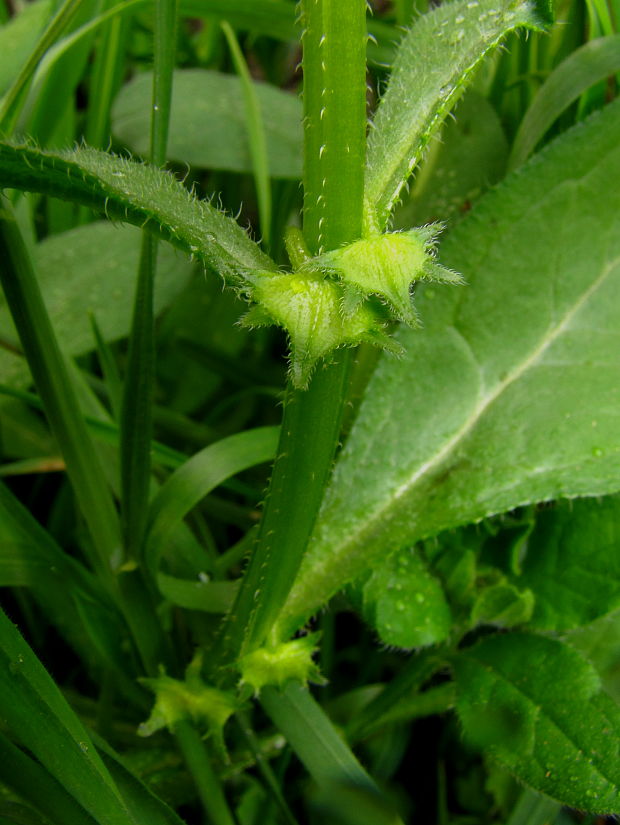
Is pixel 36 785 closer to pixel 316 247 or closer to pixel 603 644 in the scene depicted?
pixel 316 247

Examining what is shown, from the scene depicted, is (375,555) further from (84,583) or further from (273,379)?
(273,379)

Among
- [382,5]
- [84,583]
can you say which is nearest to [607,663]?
[84,583]

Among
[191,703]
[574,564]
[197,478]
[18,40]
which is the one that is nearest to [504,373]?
[574,564]

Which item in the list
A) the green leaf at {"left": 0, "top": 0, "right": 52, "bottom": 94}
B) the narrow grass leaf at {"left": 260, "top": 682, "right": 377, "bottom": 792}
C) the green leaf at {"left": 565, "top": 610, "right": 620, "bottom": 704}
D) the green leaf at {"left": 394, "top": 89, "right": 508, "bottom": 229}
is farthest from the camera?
the green leaf at {"left": 0, "top": 0, "right": 52, "bottom": 94}

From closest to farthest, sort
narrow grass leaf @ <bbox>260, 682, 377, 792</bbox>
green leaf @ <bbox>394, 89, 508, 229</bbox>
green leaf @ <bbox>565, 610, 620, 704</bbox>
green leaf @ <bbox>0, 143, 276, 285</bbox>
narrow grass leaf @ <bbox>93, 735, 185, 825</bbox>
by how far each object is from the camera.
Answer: green leaf @ <bbox>0, 143, 276, 285</bbox>
narrow grass leaf @ <bbox>93, 735, 185, 825</bbox>
narrow grass leaf @ <bbox>260, 682, 377, 792</bbox>
green leaf @ <bbox>565, 610, 620, 704</bbox>
green leaf @ <bbox>394, 89, 508, 229</bbox>

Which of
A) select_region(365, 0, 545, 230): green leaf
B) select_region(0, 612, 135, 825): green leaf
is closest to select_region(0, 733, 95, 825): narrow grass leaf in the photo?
select_region(0, 612, 135, 825): green leaf

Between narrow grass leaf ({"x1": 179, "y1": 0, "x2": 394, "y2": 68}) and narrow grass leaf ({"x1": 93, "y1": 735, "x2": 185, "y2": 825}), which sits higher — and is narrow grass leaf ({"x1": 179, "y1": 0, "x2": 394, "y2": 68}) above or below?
above

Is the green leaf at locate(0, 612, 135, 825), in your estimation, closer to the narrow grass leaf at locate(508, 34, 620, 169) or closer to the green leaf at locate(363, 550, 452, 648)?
the green leaf at locate(363, 550, 452, 648)
